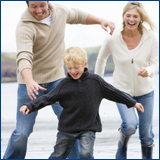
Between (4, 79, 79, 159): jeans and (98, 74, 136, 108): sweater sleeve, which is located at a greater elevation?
(98, 74, 136, 108): sweater sleeve

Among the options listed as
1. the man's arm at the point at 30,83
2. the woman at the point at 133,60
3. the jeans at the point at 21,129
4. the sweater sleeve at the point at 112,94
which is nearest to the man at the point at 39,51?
the jeans at the point at 21,129

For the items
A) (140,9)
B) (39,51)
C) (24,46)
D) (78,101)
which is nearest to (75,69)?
(78,101)

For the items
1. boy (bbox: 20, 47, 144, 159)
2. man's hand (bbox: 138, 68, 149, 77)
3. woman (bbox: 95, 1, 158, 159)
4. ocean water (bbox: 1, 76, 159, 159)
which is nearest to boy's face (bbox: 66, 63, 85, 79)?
boy (bbox: 20, 47, 144, 159)

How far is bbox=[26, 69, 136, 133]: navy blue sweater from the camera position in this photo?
4637 millimetres

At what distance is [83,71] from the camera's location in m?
4.68

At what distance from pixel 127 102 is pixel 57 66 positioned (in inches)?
30.9

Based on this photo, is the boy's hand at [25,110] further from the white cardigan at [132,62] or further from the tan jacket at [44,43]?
the white cardigan at [132,62]

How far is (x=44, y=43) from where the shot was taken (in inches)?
204

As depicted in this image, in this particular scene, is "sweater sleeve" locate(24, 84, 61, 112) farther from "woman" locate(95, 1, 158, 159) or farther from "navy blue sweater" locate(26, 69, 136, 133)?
"woman" locate(95, 1, 158, 159)

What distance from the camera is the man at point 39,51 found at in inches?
200

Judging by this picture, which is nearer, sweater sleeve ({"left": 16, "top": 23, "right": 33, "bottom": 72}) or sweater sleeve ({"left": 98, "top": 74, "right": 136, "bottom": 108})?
sweater sleeve ({"left": 98, "top": 74, "right": 136, "bottom": 108})

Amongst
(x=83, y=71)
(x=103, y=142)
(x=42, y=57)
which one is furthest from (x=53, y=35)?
(x=103, y=142)

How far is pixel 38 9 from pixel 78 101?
918mm

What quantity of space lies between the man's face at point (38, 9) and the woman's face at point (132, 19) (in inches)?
30.9
